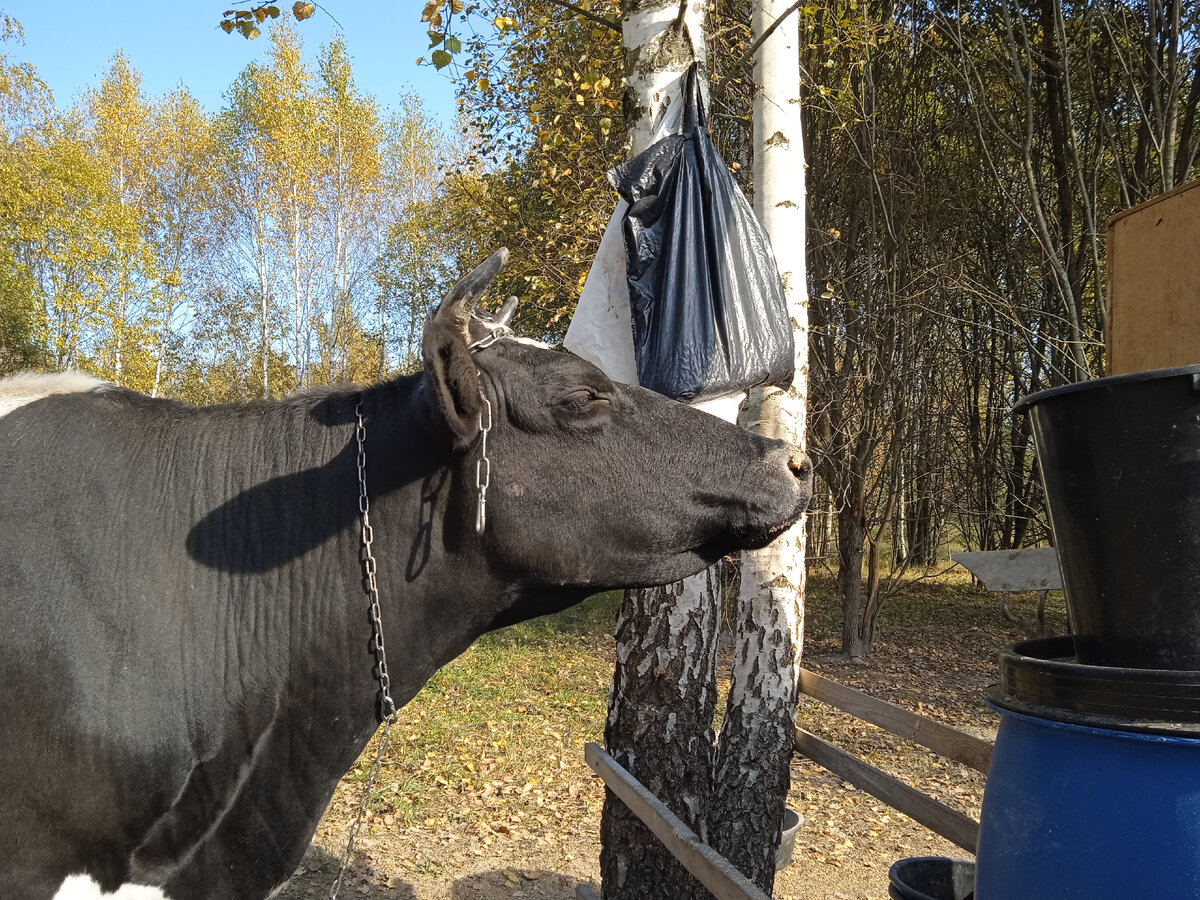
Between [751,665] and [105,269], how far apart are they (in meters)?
24.7

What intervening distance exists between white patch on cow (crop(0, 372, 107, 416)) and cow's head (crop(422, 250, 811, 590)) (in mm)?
1011

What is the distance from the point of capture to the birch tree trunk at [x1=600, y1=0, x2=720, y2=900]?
3793 millimetres

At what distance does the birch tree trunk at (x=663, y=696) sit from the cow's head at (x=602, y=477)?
4.49ft

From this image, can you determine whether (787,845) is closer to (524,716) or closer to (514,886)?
(514,886)

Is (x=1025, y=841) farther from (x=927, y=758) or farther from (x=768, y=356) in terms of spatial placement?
(x=927, y=758)

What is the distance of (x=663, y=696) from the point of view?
150 inches

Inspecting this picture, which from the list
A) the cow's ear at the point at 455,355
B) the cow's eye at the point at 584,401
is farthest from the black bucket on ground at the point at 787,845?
the cow's ear at the point at 455,355

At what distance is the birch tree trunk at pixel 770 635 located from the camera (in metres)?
4.01

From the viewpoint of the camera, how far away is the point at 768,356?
3332mm

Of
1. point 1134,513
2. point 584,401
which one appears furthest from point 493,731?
point 1134,513

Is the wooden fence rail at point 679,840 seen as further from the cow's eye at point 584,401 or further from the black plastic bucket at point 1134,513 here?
the cow's eye at point 584,401

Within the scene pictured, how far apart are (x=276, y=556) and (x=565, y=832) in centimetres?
418

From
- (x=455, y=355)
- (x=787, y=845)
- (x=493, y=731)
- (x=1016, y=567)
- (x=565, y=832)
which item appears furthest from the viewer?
(x=493, y=731)

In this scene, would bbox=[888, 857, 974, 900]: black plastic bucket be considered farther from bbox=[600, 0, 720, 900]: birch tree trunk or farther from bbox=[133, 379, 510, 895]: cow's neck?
bbox=[133, 379, 510, 895]: cow's neck
